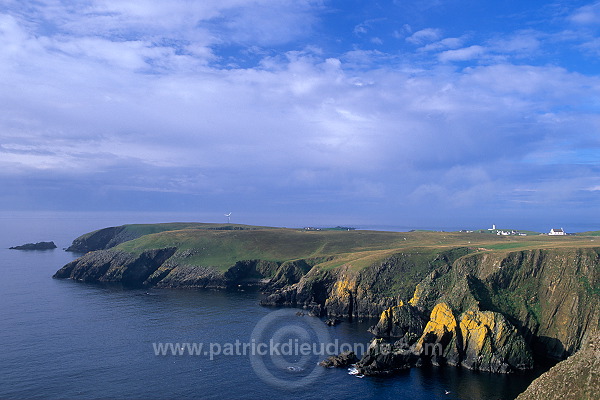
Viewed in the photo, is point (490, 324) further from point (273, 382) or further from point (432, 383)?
point (273, 382)

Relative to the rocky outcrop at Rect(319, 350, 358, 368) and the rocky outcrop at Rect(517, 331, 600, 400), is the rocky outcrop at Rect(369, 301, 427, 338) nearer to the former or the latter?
the rocky outcrop at Rect(319, 350, 358, 368)

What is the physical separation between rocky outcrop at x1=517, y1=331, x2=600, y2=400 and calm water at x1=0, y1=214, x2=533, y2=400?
61.0 feet

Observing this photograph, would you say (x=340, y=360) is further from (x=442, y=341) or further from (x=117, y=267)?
(x=117, y=267)

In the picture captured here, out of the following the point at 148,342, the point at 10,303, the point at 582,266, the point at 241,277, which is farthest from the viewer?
the point at 241,277

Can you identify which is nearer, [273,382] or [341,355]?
[273,382]

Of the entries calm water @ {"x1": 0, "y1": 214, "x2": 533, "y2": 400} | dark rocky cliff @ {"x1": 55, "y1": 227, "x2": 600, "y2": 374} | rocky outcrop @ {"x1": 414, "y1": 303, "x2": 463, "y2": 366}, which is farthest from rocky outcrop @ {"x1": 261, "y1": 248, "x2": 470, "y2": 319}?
rocky outcrop @ {"x1": 414, "y1": 303, "x2": 463, "y2": 366}

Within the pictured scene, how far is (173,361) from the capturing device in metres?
72.9

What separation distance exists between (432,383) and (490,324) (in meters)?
19.0

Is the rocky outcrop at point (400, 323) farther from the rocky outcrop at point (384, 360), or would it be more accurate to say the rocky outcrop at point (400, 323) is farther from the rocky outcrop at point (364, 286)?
the rocky outcrop at point (364, 286)

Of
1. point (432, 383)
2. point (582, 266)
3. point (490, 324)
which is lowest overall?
point (432, 383)

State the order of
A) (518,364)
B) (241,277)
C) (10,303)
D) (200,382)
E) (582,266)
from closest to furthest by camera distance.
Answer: (200,382) < (518,364) < (582,266) < (10,303) < (241,277)

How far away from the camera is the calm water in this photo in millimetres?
60594

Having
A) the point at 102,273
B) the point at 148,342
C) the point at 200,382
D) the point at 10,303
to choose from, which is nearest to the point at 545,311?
the point at 200,382

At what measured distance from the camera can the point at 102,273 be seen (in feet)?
545
